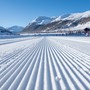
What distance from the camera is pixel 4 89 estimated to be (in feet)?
14.9

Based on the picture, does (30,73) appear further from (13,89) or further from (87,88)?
(87,88)

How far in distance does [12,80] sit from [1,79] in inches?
13.1

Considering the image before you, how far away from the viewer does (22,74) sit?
6.17 meters

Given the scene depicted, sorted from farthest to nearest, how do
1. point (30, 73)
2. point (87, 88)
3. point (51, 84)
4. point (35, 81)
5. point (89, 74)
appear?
1. point (30, 73)
2. point (89, 74)
3. point (35, 81)
4. point (51, 84)
5. point (87, 88)

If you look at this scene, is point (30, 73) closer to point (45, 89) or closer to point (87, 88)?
point (45, 89)

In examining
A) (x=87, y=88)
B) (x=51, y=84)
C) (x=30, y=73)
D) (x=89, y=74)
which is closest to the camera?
(x=87, y=88)

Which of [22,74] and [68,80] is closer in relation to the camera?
[68,80]

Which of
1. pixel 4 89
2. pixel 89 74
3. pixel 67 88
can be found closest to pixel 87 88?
pixel 67 88

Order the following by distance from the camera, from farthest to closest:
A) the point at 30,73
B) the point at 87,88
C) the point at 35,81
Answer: the point at 30,73 → the point at 35,81 → the point at 87,88

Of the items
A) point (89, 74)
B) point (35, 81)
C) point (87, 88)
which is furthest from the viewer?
point (89, 74)

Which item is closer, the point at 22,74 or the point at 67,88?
the point at 67,88

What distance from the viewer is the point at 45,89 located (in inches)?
177

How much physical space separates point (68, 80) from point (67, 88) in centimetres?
76

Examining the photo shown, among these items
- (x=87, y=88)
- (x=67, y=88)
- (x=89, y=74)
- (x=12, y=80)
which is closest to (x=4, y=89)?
(x=12, y=80)
